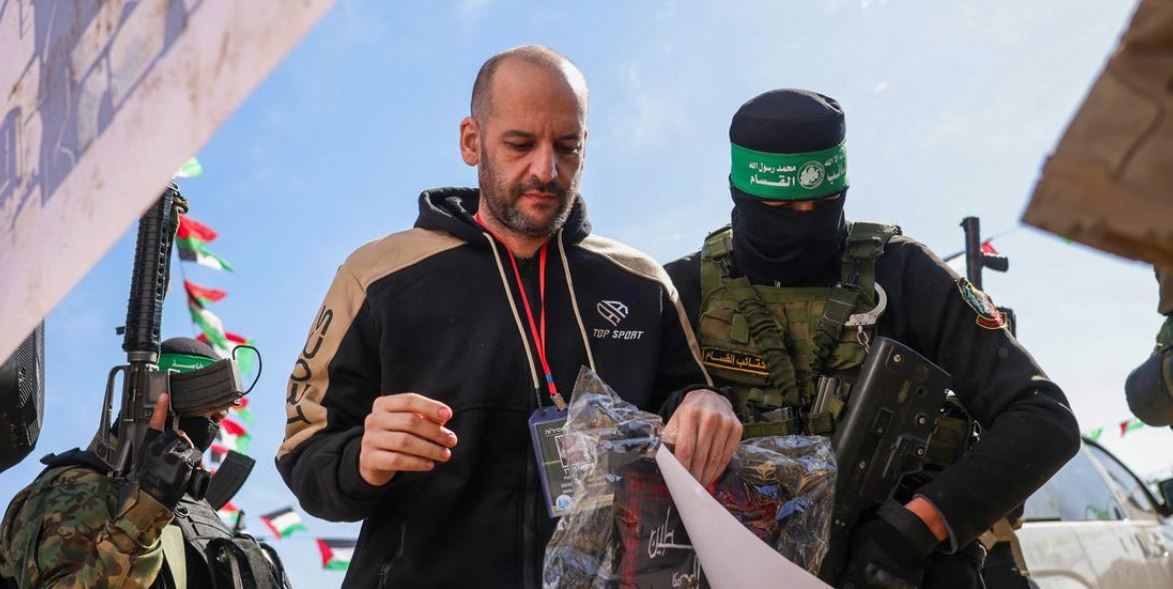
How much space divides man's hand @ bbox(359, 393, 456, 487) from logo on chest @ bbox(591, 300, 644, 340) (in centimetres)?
60

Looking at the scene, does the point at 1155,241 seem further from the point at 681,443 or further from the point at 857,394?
the point at 857,394

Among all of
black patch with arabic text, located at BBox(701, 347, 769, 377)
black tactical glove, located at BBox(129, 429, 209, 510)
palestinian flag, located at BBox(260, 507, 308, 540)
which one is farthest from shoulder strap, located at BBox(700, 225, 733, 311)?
palestinian flag, located at BBox(260, 507, 308, 540)

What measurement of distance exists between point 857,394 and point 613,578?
3.27 ft

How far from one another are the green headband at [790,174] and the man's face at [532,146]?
2.41 feet

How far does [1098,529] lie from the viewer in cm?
614

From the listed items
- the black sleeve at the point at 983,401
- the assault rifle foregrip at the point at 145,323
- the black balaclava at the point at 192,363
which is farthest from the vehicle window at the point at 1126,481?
the assault rifle foregrip at the point at 145,323

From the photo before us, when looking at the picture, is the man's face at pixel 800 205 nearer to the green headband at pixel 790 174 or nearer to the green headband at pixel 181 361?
the green headband at pixel 790 174

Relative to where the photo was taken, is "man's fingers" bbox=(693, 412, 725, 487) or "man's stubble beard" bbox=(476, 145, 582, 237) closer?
"man's fingers" bbox=(693, 412, 725, 487)

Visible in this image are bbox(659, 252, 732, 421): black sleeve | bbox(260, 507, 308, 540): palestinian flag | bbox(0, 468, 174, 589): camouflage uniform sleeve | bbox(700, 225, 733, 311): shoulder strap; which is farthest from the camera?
bbox(260, 507, 308, 540): palestinian flag

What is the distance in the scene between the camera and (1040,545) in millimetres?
5691

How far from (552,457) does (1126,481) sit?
527 cm

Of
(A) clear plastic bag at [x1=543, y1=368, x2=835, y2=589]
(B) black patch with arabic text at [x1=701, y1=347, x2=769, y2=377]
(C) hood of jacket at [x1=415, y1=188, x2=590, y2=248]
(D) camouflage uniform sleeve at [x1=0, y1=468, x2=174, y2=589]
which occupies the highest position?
(C) hood of jacket at [x1=415, y1=188, x2=590, y2=248]

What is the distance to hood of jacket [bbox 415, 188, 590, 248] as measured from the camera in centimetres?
278

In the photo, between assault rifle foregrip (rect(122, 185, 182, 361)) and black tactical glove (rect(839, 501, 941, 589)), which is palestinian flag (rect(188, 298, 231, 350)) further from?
black tactical glove (rect(839, 501, 941, 589))
